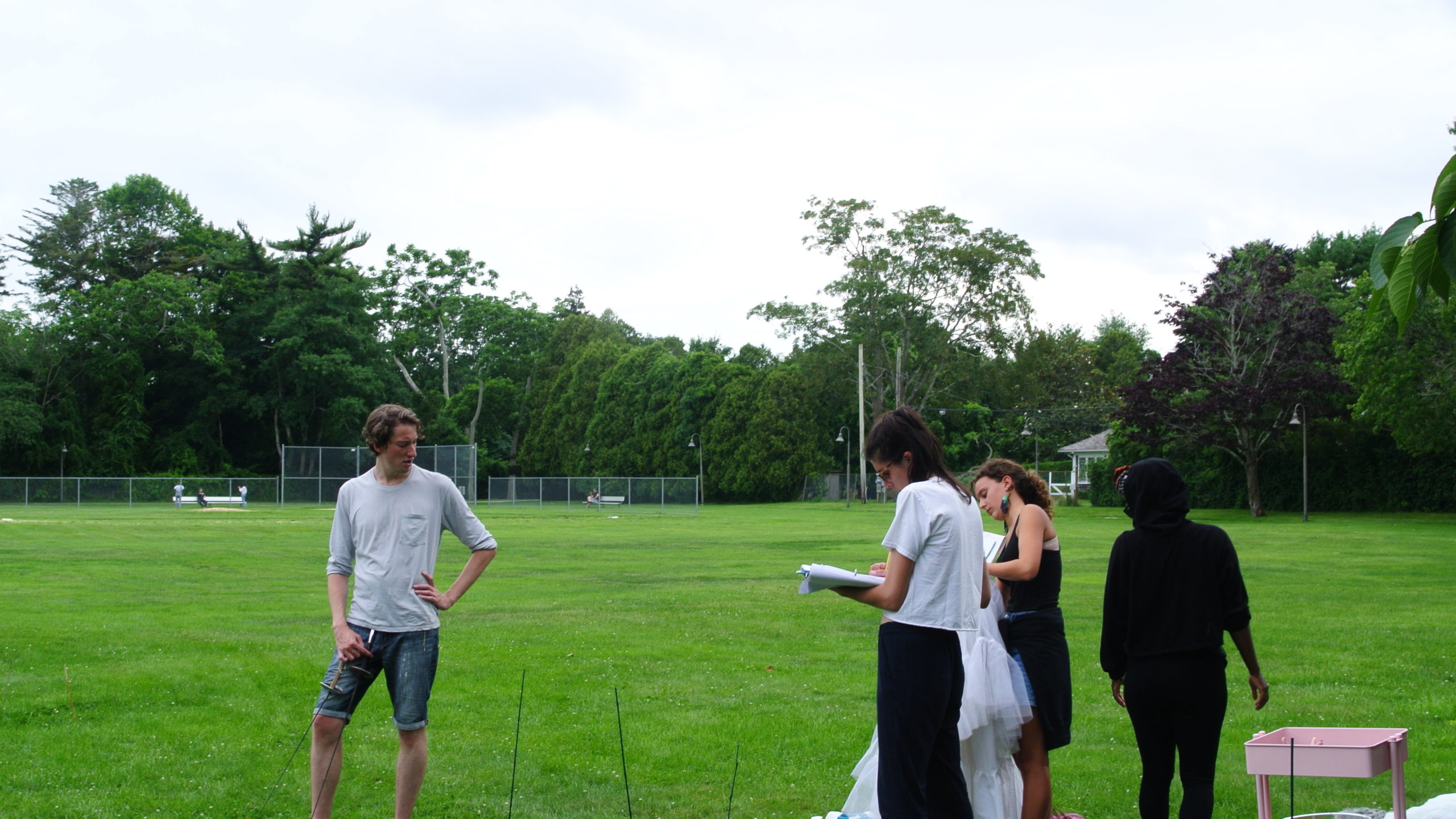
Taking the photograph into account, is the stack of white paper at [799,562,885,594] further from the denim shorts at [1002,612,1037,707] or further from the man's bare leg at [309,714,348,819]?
the man's bare leg at [309,714,348,819]

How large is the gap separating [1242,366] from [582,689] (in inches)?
1702

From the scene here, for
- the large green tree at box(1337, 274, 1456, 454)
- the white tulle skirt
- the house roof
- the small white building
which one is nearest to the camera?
the white tulle skirt

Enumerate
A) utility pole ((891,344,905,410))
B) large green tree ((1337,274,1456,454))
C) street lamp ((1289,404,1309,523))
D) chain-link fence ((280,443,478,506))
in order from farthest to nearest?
1. utility pole ((891,344,905,410))
2. chain-link fence ((280,443,478,506))
3. street lamp ((1289,404,1309,523))
4. large green tree ((1337,274,1456,454))

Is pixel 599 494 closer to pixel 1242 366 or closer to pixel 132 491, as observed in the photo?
pixel 132 491

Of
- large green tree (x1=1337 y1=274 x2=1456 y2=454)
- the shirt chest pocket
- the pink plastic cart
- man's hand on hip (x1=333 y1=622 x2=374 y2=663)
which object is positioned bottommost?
the pink plastic cart

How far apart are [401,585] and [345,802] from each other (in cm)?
182

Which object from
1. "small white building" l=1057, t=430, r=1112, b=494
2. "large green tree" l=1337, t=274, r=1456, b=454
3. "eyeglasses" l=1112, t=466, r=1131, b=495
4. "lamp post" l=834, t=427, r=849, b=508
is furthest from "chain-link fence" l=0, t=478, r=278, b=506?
"eyeglasses" l=1112, t=466, r=1131, b=495

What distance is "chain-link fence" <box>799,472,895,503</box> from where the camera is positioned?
214 ft

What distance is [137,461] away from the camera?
65.3 metres

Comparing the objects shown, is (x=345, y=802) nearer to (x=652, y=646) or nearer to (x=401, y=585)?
(x=401, y=585)

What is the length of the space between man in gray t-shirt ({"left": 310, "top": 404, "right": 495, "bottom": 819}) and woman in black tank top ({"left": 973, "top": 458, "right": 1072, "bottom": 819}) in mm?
2518

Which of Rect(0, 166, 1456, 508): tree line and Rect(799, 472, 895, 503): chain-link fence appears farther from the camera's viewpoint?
Rect(799, 472, 895, 503): chain-link fence

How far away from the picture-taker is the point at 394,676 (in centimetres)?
516

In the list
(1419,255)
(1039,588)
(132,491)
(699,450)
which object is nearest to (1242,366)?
(699,450)
